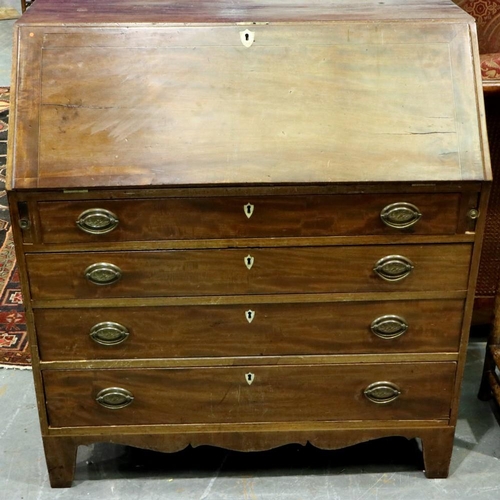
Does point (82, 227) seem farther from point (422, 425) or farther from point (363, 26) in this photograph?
point (422, 425)

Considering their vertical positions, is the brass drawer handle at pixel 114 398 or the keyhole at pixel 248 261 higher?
the keyhole at pixel 248 261

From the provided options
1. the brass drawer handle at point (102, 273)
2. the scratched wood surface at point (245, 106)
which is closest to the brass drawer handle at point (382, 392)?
the scratched wood surface at point (245, 106)

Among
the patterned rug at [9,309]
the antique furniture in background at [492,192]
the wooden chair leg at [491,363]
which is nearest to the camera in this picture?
the wooden chair leg at [491,363]

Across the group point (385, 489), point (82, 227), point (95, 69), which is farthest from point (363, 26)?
point (385, 489)

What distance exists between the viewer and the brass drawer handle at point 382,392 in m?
2.29

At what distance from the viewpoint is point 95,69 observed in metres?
2.03

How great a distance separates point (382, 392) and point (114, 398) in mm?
786

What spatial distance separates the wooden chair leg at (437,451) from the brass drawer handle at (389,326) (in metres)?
0.38

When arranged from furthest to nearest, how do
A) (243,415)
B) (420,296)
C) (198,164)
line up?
(243,415)
(420,296)
(198,164)

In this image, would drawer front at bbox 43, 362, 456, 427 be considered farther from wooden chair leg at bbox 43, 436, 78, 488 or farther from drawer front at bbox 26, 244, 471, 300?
drawer front at bbox 26, 244, 471, 300

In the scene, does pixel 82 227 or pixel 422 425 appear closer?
pixel 82 227

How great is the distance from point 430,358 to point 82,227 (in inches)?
41.4

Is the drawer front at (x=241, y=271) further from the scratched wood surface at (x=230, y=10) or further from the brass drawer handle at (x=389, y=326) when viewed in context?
the scratched wood surface at (x=230, y=10)

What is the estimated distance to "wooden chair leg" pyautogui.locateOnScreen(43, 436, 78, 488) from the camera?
2.35 metres
